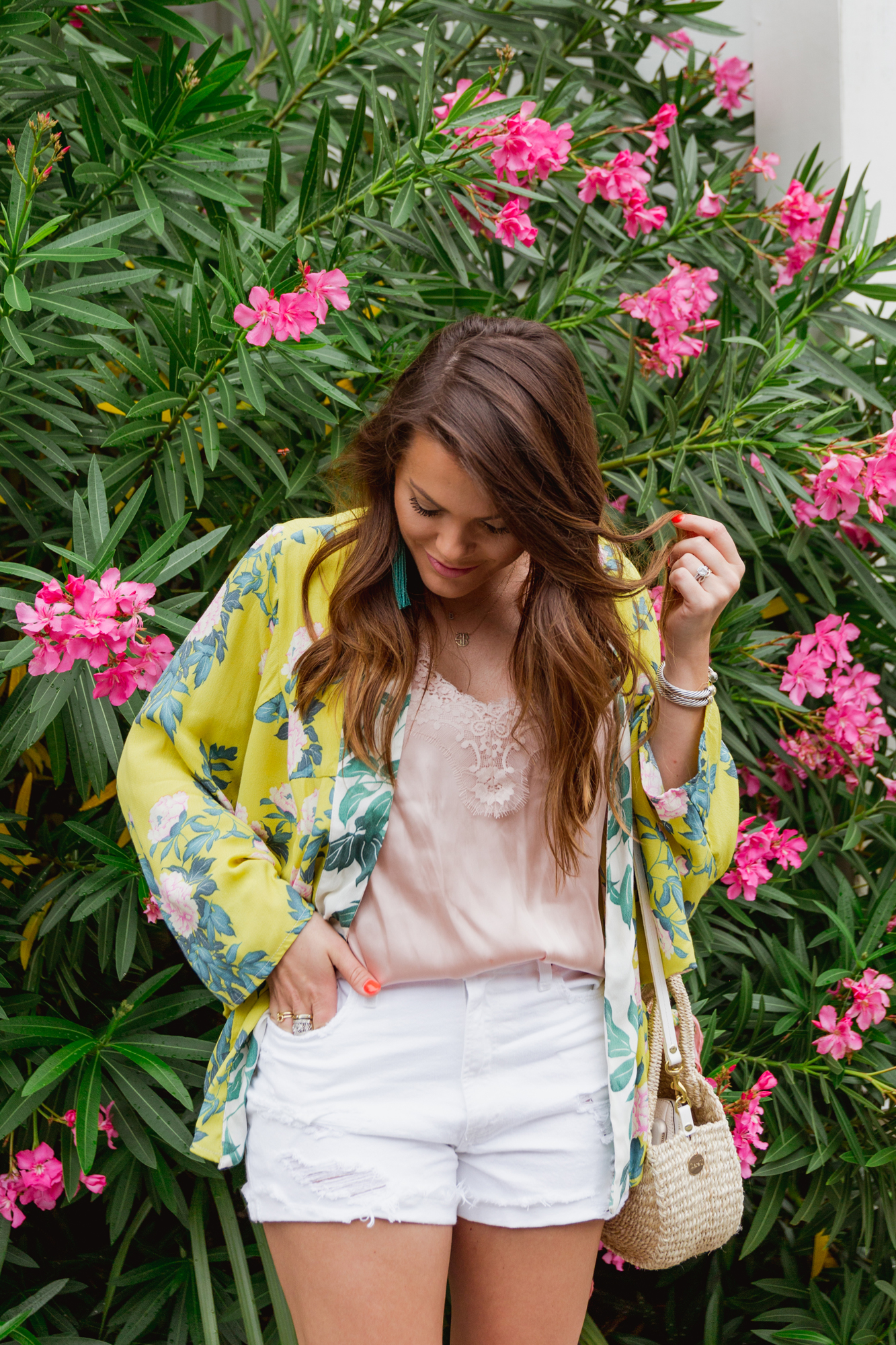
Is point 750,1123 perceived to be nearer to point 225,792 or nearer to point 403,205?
point 225,792

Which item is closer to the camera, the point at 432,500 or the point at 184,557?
the point at 432,500

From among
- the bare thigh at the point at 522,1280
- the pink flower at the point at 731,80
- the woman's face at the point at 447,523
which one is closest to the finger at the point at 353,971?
the bare thigh at the point at 522,1280

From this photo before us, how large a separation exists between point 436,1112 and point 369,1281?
0.56 feet

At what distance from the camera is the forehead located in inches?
43.7

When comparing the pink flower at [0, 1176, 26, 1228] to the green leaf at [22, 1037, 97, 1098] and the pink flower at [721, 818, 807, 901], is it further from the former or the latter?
the pink flower at [721, 818, 807, 901]

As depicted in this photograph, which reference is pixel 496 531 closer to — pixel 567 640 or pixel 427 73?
pixel 567 640

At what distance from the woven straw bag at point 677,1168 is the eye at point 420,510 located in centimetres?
48

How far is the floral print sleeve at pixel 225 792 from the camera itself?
1.16 m

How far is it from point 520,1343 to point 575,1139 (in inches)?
9.1

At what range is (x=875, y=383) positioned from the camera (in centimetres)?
223

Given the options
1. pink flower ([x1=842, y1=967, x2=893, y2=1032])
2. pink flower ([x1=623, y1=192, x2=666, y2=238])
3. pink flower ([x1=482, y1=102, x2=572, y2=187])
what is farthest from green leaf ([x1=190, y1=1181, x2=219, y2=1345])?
pink flower ([x1=623, y1=192, x2=666, y2=238])

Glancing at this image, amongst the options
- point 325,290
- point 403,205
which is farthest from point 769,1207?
point 403,205

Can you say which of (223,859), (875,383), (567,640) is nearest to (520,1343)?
(223,859)

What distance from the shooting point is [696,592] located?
1.18 meters
